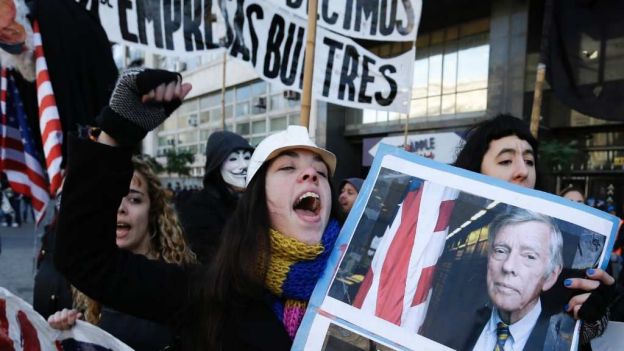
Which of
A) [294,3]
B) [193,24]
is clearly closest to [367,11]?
[294,3]

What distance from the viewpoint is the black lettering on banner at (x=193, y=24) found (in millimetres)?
3322

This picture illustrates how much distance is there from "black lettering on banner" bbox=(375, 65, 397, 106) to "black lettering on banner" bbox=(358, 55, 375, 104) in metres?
0.08

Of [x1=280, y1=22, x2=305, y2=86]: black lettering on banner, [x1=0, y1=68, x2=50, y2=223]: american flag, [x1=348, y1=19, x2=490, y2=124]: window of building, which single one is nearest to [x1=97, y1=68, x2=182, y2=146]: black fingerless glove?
[x1=0, y1=68, x2=50, y2=223]: american flag

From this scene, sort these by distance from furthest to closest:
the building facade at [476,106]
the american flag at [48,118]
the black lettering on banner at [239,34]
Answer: the building facade at [476,106]
the black lettering on banner at [239,34]
the american flag at [48,118]

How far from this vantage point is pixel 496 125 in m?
1.75

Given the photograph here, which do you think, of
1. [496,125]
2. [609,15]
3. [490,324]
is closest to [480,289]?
[490,324]

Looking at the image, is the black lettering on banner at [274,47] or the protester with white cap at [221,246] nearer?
the protester with white cap at [221,246]

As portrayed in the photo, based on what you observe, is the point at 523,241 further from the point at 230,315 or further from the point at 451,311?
the point at 230,315

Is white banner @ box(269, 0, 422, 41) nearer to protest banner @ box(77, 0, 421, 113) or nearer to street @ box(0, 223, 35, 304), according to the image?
protest banner @ box(77, 0, 421, 113)

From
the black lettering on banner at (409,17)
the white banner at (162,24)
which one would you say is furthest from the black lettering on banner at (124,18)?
the black lettering on banner at (409,17)

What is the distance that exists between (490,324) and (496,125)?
952mm

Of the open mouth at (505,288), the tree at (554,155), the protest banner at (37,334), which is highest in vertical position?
the tree at (554,155)

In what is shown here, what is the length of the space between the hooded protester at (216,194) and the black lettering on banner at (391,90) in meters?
1.26

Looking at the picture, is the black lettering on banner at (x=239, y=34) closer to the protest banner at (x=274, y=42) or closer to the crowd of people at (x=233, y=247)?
the protest banner at (x=274, y=42)
